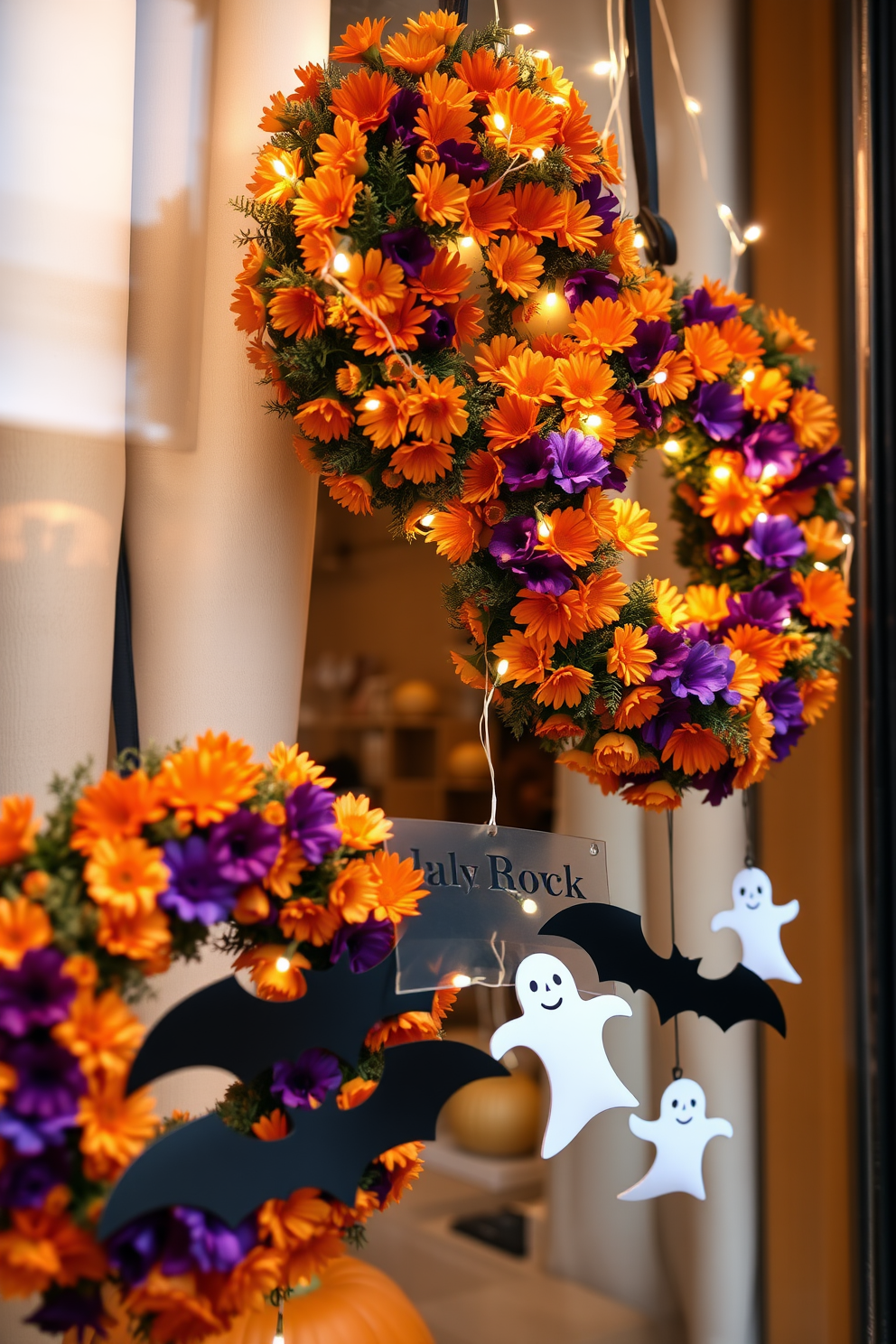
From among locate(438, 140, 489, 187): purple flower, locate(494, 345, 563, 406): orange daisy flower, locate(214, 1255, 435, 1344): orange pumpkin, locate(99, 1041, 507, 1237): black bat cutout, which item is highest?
locate(438, 140, 489, 187): purple flower

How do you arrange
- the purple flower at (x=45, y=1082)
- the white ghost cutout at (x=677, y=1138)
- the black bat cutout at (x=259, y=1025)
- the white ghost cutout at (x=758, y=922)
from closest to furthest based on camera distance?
the purple flower at (x=45, y=1082)
the black bat cutout at (x=259, y=1025)
the white ghost cutout at (x=677, y=1138)
the white ghost cutout at (x=758, y=922)

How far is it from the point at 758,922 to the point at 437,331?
640 mm

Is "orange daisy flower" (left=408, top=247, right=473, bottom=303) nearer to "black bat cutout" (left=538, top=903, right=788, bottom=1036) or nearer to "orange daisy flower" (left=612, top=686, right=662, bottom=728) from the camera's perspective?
"orange daisy flower" (left=612, top=686, right=662, bottom=728)

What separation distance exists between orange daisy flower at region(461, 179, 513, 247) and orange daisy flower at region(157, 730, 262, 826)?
46 centimetres

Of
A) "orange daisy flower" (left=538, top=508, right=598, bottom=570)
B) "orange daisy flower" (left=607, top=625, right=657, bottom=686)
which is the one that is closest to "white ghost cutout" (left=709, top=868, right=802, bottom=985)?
"orange daisy flower" (left=607, top=625, right=657, bottom=686)

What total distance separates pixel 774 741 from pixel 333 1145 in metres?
0.62

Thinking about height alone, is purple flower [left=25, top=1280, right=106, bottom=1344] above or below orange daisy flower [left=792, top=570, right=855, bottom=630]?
below

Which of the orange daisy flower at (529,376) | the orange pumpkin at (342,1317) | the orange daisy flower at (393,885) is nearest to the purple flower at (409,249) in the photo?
the orange daisy flower at (529,376)

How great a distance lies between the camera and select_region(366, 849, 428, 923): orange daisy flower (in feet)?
2.29

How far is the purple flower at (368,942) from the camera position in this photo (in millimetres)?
694

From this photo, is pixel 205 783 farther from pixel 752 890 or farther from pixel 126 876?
pixel 752 890

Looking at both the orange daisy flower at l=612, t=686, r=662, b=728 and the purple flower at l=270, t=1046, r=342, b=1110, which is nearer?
the purple flower at l=270, t=1046, r=342, b=1110

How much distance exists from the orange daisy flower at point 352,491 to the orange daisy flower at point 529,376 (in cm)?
14

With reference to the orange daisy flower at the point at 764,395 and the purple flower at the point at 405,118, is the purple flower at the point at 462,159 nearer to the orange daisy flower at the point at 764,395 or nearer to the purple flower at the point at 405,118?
the purple flower at the point at 405,118
